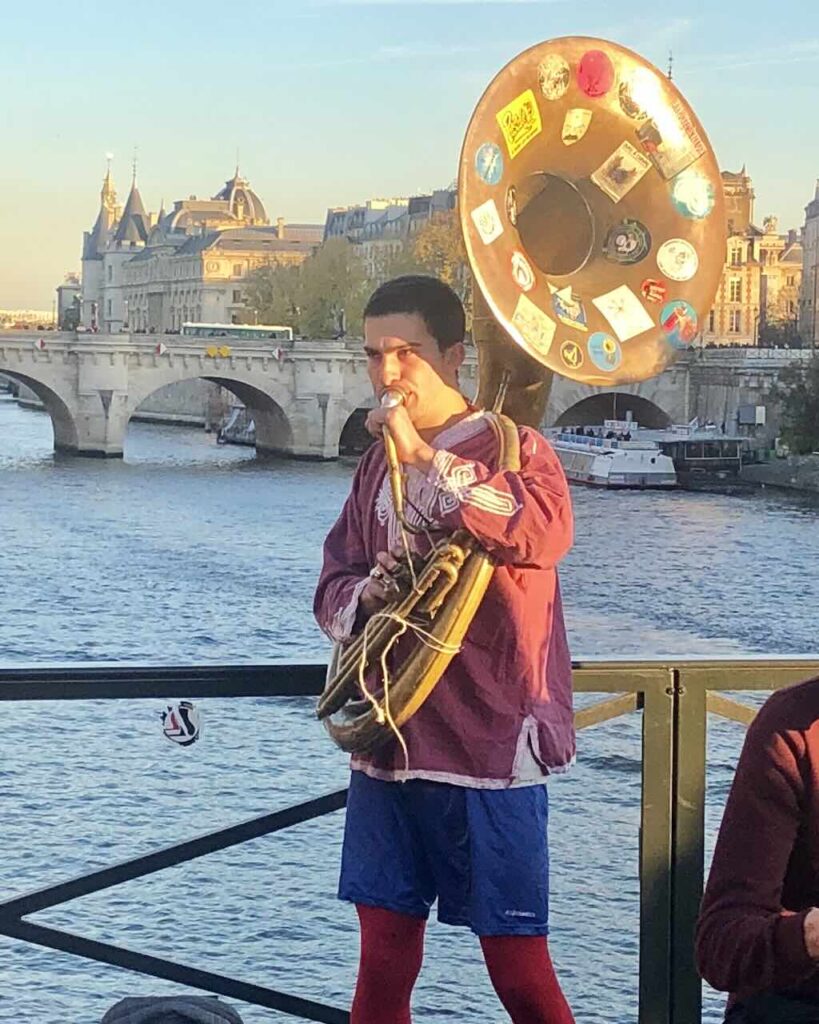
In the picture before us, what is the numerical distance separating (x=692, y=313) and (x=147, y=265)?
65.4 m

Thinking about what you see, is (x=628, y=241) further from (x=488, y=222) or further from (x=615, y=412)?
(x=615, y=412)

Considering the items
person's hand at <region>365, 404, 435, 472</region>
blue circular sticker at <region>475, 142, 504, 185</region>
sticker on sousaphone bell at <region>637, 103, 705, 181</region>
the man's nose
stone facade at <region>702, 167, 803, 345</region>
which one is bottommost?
person's hand at <region>365, 404, 435, 472</region>

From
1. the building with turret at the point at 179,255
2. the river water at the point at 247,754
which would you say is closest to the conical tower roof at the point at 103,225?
the building with turret at the point at 179,255

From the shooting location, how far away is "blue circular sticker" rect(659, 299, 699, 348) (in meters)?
1.71

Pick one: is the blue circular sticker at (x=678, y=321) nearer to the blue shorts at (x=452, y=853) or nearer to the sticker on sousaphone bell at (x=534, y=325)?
the sticker on sousaphone bell at (x=534, y=325)

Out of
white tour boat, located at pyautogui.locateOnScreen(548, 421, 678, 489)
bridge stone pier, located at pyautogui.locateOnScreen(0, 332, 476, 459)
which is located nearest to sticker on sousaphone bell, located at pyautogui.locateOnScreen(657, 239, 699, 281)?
white tour boat, located at pyautogui.locateOnScreen(548, 421, 678, 489)

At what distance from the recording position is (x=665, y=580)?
14.5 m

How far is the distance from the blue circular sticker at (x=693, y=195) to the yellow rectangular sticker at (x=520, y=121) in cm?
14

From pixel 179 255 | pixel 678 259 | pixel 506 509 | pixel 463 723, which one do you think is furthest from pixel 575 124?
pixel 179 255

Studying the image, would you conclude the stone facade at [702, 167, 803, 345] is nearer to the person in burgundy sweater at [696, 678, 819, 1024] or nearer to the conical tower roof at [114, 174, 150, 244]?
the conical tower roof at [114, 174, 150, 244]

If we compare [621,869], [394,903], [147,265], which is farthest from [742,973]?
[147,265]

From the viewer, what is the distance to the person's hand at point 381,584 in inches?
62.9

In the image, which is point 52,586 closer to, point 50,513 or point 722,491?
point 50,513

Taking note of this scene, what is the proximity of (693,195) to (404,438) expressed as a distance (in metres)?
0.39
